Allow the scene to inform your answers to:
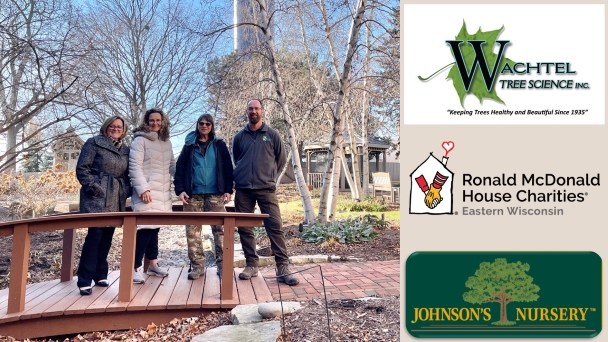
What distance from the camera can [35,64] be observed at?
4.23 m

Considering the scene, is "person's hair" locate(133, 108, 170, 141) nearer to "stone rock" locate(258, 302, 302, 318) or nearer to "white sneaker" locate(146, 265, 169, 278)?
"white sneaker" locate(146, 265, 169, 278)

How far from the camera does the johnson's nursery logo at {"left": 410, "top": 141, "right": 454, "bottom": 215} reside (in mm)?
1655

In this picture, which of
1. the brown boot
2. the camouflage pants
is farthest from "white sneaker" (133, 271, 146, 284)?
the brown boot

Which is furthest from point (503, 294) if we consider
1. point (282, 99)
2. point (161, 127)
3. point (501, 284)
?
point (282, 99)

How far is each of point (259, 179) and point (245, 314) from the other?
120 cm

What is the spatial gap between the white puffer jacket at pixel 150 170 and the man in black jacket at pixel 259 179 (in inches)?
23.9

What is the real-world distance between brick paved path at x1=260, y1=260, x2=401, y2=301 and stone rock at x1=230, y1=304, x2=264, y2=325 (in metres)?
0.36

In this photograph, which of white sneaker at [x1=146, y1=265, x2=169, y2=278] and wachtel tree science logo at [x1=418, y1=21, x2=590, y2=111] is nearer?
wachtel tree science logo at [x1=418, y1=21, x2=590, y2=111]

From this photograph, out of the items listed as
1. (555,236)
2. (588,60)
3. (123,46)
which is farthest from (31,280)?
(123,46)

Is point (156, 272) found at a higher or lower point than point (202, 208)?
lower

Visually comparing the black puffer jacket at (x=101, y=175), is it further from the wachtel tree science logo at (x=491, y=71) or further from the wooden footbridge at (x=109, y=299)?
the wachtel tree science logo at (x=491, y=71)

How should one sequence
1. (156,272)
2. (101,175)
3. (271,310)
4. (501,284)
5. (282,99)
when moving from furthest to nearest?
1. (282,99)
2. (156,272)
3. (101,175)
4. (271,310)
5. (501,284)

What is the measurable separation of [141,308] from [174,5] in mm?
8792

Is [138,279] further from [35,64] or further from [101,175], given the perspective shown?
[35,64]
